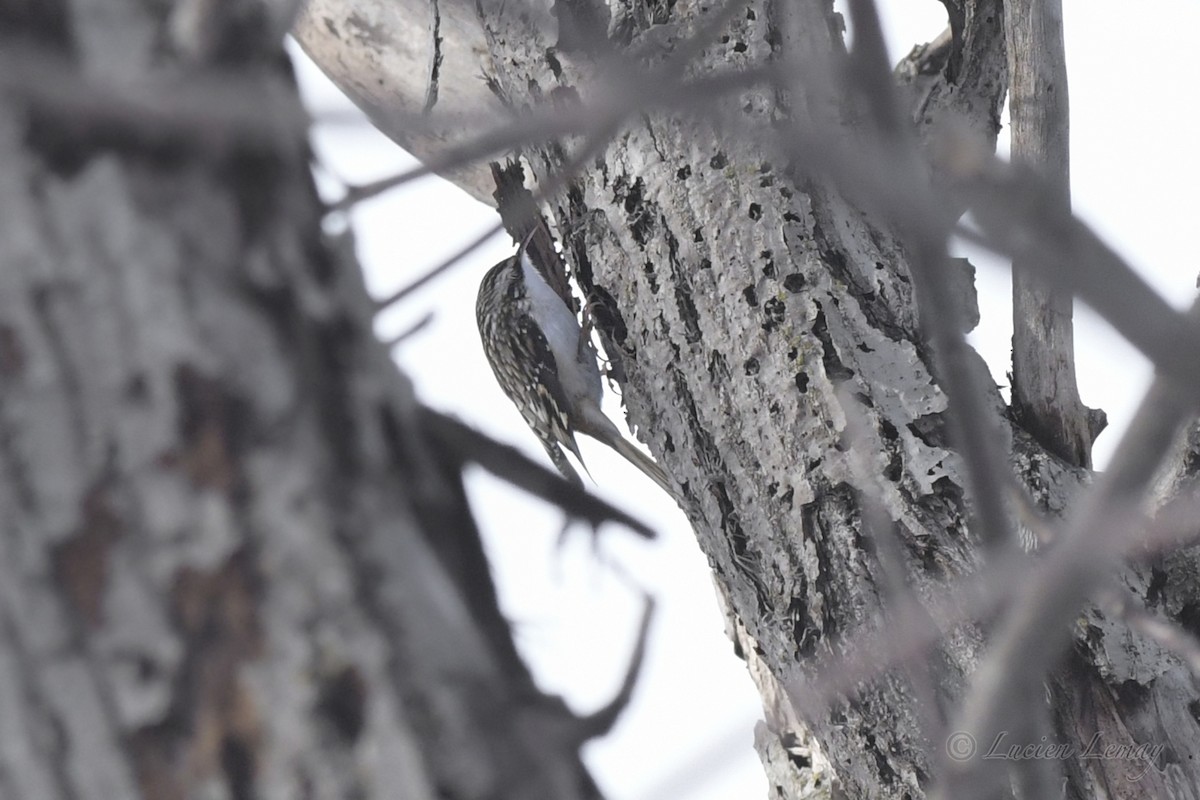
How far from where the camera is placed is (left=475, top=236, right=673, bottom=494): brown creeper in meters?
3.80

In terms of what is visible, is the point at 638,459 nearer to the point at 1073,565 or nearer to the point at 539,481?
the point at 539,481

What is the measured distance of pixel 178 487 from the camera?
608 mm

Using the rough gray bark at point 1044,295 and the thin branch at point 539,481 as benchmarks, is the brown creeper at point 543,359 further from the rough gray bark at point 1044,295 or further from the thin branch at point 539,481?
the thin branch at point 539,481

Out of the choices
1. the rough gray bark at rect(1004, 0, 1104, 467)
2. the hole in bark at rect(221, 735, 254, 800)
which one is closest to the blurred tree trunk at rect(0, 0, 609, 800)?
the hole in bark at rect(221, 735, 254, 800)

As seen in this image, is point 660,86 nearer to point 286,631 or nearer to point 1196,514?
point 286,631

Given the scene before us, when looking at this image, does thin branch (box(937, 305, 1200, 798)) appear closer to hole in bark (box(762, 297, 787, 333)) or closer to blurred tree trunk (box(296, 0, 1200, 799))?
blurred tree trunk (box(296, 0, 1200, 799))

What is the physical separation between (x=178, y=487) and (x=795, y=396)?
1.41m

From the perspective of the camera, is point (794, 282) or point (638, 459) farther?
point (638, 459)

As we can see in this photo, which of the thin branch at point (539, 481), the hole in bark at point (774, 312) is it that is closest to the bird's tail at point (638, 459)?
the hole in bark at point (774, 312)

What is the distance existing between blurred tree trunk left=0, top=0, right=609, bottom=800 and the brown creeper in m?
2.83

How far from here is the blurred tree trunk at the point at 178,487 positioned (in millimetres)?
601

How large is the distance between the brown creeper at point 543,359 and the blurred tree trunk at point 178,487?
283cm

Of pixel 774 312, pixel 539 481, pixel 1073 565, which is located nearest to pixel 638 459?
pixel 774 312

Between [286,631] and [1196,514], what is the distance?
645 millimetres
